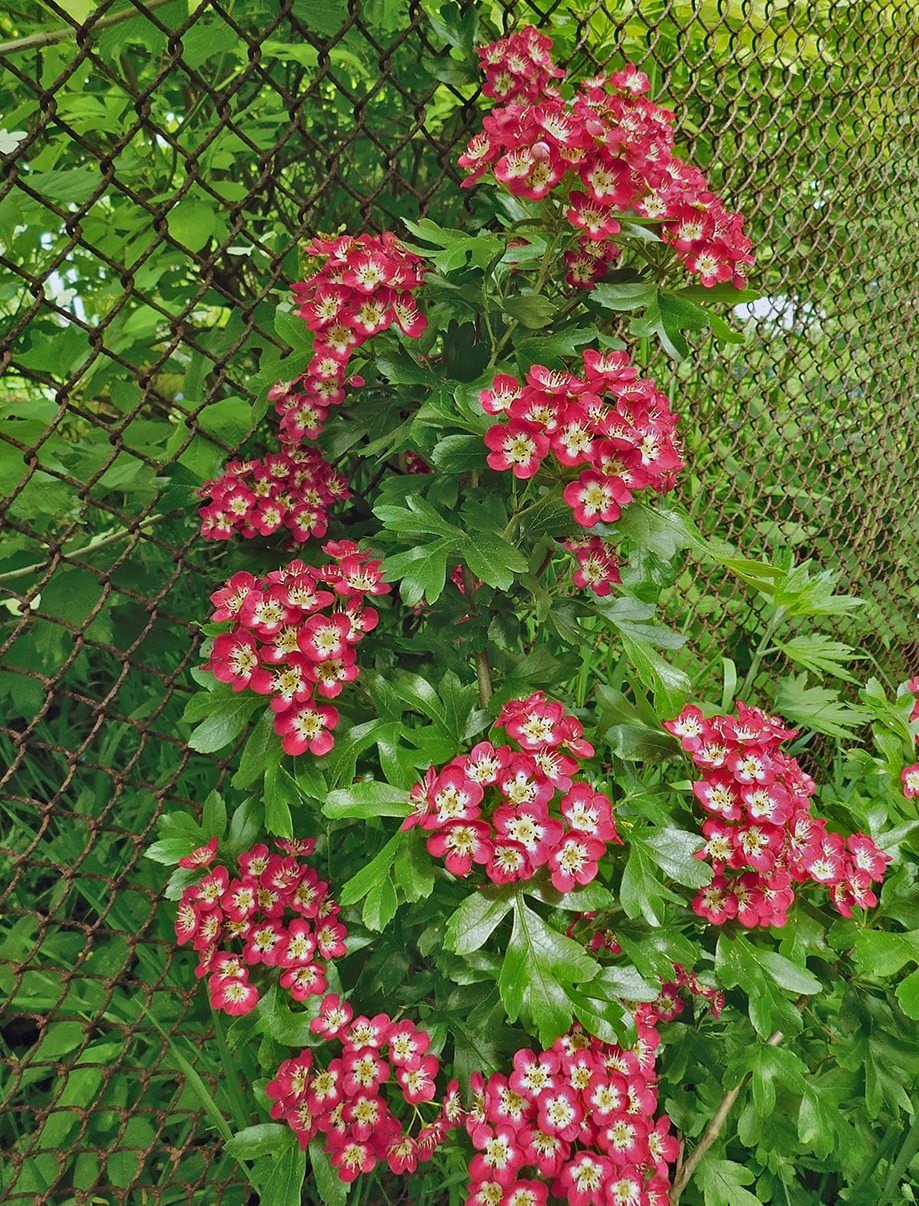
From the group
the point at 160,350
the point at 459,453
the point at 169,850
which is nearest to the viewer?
the point at 459,453

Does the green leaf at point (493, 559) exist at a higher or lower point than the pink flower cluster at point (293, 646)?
higher

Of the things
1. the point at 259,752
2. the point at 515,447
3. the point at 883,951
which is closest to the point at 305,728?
the point at 259,752

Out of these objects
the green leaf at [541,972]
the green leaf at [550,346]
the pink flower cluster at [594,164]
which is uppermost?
the pink flower cluster at [594,164]

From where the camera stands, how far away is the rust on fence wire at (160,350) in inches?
46.0

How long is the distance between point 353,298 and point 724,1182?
4.38 ft

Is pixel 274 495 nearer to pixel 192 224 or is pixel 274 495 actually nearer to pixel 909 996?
pixel 192 224

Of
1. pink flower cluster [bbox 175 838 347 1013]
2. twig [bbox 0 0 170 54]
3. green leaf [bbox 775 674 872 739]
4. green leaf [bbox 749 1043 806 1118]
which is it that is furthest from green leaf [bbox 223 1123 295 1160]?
twig [bbox 0 0 170 54]

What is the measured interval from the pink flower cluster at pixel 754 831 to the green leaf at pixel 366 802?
36 cm

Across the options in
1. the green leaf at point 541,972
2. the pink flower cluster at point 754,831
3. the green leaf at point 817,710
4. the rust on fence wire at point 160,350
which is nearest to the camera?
the green leaf at point 541,972

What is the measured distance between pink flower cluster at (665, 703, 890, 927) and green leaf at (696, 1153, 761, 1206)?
0.44 metres

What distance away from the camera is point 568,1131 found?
39.5 inches

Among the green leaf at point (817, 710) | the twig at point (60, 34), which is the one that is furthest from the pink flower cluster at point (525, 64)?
the green leaf at point (817, 710)

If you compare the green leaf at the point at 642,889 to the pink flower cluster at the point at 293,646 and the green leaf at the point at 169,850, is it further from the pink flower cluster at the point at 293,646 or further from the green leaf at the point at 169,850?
the green leaf at the point at 169,850

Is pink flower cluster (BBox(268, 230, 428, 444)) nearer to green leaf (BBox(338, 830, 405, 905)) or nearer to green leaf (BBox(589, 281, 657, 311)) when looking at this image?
green leaf (BBox(589, 281, 657, 311))
